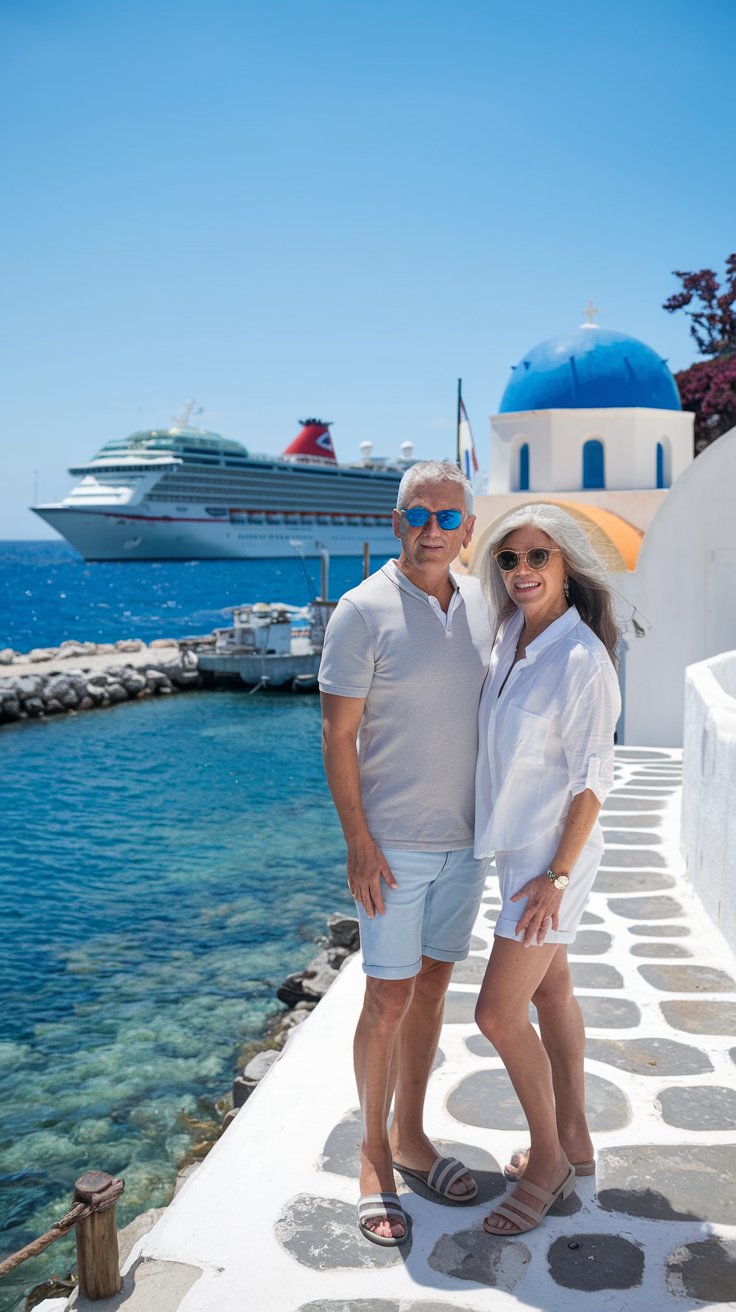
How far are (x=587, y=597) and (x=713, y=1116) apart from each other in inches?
61.5

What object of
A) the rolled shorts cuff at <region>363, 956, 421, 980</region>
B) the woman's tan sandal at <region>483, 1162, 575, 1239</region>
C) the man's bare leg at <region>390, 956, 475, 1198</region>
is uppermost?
the rolled shorts cuff at <region>363, 956, 421, 980</region>

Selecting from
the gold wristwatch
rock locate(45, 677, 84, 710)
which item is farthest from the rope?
rock locate(45, 677, 84, 710)

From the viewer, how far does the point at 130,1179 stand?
4.86 m

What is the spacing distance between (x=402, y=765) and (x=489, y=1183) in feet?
3.59

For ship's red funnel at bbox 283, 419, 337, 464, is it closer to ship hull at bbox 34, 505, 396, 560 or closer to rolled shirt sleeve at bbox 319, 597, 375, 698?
ship hull at bbox 34, 505, 396, 560

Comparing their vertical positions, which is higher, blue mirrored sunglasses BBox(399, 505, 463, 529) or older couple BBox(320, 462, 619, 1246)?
blue mirrored sunglasses BBox(399, 505, 463, 529)

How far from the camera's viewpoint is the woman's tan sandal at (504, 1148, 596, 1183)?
2492mm

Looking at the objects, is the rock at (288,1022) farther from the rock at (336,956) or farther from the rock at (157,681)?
the rock at (157,681)

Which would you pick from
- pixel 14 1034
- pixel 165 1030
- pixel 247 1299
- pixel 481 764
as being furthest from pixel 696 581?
pixel 247 1299

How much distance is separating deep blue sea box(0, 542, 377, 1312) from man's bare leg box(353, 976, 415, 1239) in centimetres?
259

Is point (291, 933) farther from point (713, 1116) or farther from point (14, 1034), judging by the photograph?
point (713, 1116)

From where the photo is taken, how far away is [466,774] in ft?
7.64

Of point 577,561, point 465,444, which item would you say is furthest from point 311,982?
point 465,444

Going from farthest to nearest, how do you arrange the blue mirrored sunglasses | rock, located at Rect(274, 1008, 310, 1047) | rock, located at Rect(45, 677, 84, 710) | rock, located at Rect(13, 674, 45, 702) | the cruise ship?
the cruise ship, rock, located at Rect(45, 677, 84, 710), rock, located at Rect(13, 674, 45, 702), rock, located at Rect(274, 1008, 310, 1047), the blue mirrored sunglasses
